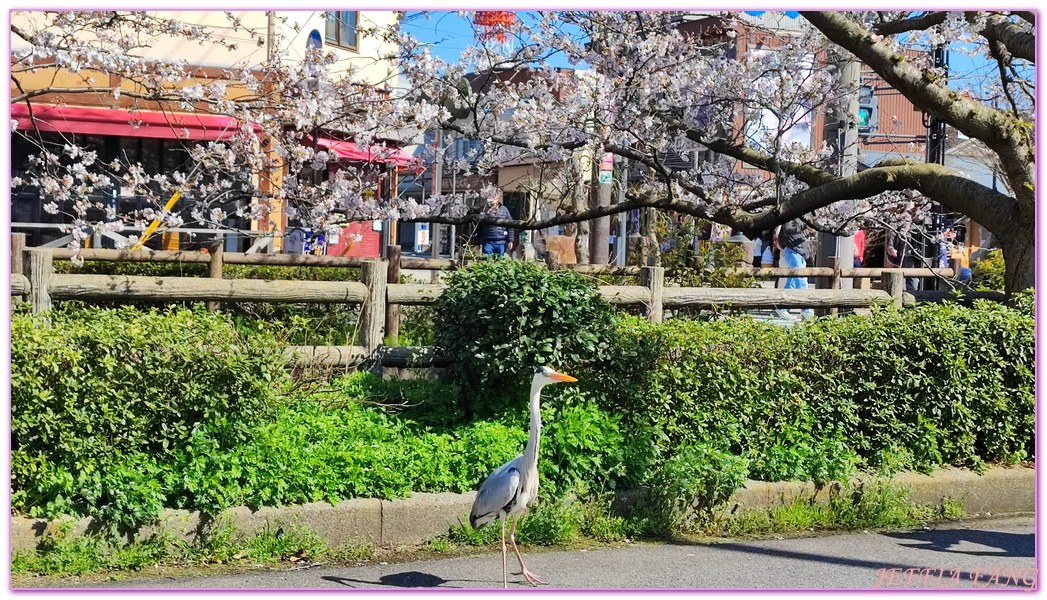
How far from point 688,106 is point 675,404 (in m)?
4.38

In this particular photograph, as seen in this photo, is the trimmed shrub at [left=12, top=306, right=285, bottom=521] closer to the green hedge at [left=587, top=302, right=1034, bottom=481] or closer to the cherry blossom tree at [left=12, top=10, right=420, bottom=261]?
the green hedge at [left=587, top=302, right=1034, bottom=481]

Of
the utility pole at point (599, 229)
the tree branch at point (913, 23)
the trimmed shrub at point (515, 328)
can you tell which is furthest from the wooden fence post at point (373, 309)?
the utility pole at point (599, 229)

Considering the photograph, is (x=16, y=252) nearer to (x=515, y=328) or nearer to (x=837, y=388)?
(x=515, y=328)

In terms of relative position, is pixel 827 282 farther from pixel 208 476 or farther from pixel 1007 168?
pixel 208 476

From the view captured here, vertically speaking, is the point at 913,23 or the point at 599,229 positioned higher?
the point at 913,23

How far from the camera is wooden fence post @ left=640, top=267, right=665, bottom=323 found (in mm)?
7609

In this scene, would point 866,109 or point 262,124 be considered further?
point 866,109

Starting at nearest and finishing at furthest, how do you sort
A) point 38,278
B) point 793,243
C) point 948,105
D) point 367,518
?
point 367,518 < point 38,278 < point 948,105 < point 793,243

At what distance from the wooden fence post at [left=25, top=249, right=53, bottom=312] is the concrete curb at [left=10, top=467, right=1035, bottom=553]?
1.76 metres

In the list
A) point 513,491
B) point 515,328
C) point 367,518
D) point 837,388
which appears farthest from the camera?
point 837,388

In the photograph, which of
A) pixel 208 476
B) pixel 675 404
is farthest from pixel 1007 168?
pixel 208 476

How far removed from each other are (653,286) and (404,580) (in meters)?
3.54

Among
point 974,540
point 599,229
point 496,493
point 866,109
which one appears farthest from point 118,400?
point 866,109

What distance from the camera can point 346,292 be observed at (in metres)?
6.93
